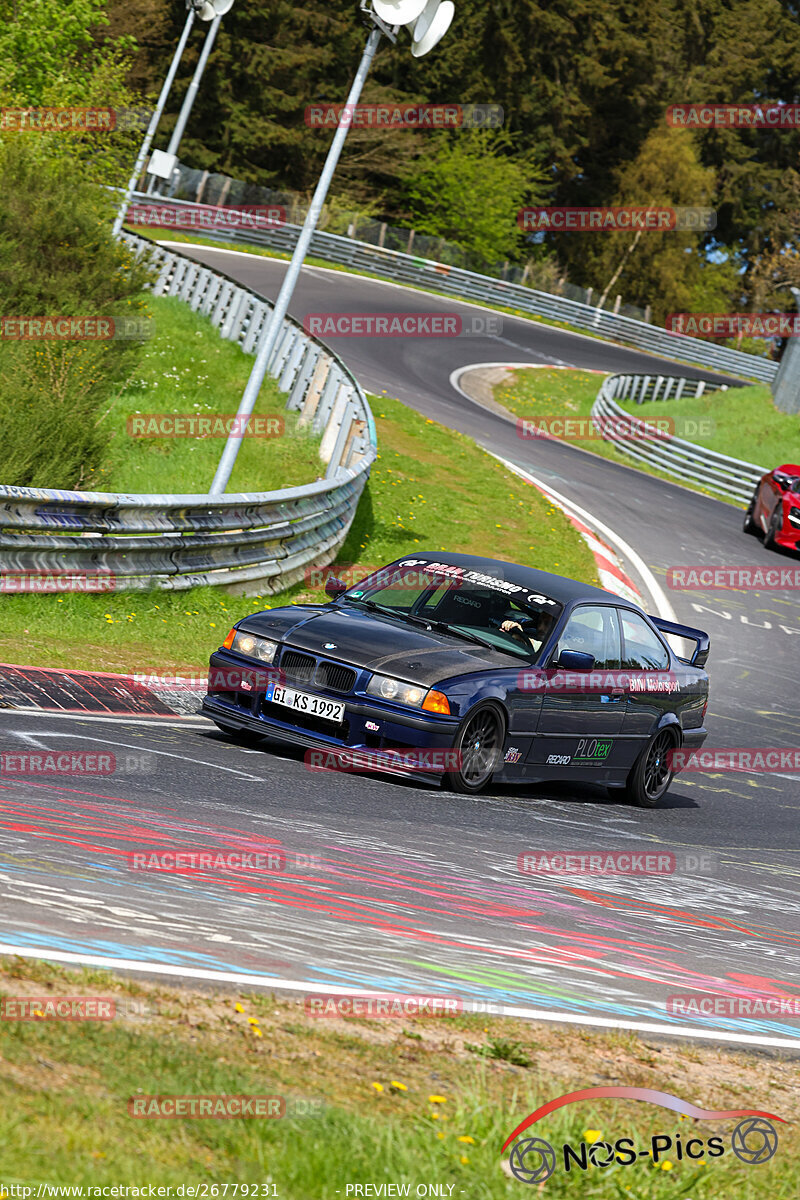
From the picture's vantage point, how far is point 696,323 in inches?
3211

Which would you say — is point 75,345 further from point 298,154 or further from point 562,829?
point 298,154

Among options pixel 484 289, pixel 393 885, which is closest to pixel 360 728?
pixel 393 885

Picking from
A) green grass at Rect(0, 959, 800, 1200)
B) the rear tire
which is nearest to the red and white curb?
the rear tire

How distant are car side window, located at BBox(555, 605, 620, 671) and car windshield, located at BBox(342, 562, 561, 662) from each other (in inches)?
6.5

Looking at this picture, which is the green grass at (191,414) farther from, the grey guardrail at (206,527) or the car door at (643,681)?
the car door at (643,681)

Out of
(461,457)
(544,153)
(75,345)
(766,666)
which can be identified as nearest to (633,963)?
(766,666)

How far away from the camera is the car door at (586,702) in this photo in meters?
9.99

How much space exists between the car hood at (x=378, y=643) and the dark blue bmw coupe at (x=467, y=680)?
1 cm

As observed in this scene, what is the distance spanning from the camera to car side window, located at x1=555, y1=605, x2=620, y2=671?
1025cm

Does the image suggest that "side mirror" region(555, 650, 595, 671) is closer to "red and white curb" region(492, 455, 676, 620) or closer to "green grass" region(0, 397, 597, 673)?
"green grass" region(0, 397, 597, 673)

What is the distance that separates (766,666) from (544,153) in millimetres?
64905

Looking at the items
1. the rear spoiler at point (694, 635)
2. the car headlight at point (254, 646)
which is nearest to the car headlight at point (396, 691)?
the car headlight at point (254, 646)

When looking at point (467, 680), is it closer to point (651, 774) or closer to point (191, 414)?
point (651, 774)

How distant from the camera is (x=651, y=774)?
11.3 metres
